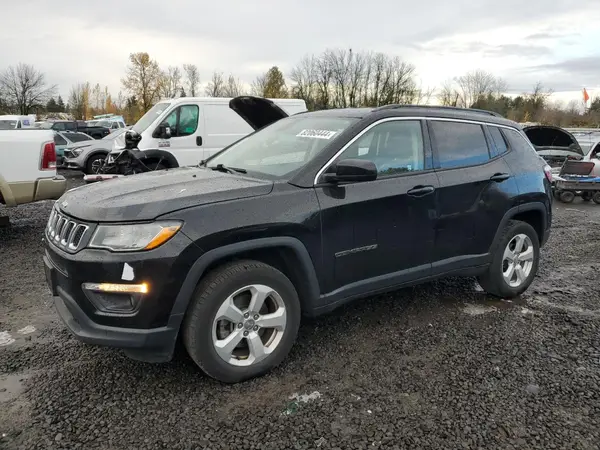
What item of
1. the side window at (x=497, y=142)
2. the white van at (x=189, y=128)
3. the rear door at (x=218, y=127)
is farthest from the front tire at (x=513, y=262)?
the rear door at (x=218, y=127)

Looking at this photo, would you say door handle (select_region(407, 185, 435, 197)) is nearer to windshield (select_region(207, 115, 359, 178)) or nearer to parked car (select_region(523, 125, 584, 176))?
windshield (select_region(207, 115, 359, 178))

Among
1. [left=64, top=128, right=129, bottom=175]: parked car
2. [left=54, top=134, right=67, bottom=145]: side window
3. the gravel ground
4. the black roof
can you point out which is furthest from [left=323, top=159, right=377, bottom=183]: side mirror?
[left=54, top=134, right=67, bottom=145]: side window

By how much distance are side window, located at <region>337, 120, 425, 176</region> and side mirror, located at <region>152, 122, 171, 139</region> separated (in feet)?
24.3

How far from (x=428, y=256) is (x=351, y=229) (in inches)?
33.7

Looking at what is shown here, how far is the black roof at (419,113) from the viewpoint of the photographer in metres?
3.72

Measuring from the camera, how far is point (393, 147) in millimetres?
3732

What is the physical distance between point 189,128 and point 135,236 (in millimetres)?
8259

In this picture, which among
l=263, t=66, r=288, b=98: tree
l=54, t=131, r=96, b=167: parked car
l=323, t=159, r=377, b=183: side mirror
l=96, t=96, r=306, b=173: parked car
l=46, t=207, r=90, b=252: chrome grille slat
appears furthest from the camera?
l=263, t=66, r=288, b=98: tree

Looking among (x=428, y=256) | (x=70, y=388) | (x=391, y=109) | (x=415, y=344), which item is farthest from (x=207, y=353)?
(x=391, y=109)

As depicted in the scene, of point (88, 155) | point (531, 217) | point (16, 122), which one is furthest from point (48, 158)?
point (16, 122)

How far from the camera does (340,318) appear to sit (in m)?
4.04

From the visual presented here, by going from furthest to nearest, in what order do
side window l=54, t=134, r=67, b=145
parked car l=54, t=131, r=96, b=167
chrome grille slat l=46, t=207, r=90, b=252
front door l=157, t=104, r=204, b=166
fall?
side window l=54, t=134, r=67, b=145, parked car l=54, t=131, r=96, b=167, front door l=157, t=104, r=204, b=166, chrome grille slat l=46, t=207, r=90, b=252

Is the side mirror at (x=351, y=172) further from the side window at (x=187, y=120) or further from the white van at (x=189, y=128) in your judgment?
the side window at (x=187, y=120)

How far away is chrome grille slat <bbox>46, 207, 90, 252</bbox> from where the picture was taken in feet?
9.13
